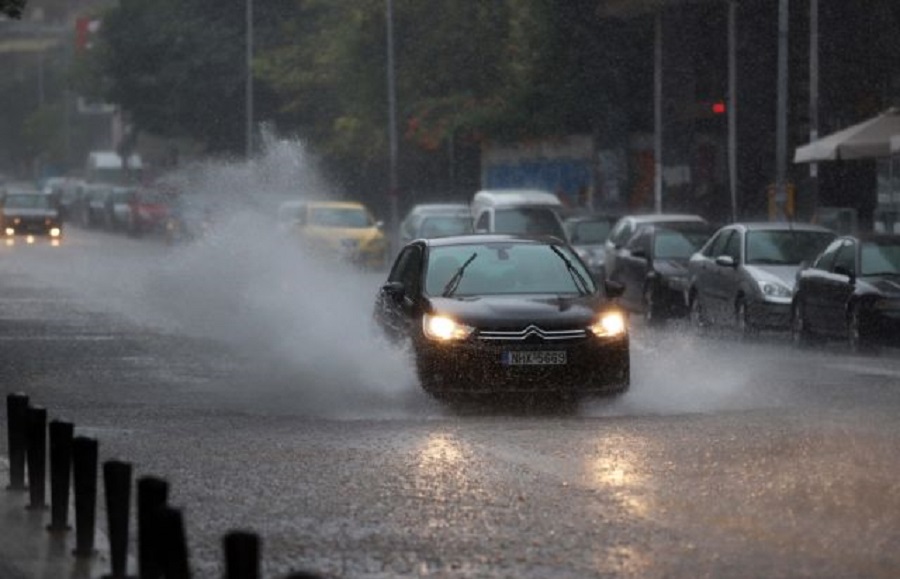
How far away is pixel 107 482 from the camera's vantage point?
419 inches

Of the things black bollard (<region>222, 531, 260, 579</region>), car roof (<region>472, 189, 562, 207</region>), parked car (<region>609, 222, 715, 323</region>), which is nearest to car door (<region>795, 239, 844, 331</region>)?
parked car (<region>609, 222, 715, 323</region>)

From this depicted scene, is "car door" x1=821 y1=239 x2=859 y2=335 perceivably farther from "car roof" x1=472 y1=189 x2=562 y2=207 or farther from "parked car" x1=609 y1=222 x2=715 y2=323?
"car roof" x1=472 y1=189 x2=562 y2=207

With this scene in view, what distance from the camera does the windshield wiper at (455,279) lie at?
20.6 m

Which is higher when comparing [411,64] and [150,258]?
[411,64]

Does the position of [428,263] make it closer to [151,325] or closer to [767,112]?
[151,325]

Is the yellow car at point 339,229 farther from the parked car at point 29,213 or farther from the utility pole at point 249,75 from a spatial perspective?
the parked car at point 29,213

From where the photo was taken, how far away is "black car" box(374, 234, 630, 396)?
64.2 ft

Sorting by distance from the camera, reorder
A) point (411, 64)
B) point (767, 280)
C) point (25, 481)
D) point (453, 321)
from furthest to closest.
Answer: point (411, 64)
point (767, 280)
point (453, 321)
point (25, 481)

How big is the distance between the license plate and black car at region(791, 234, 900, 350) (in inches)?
316

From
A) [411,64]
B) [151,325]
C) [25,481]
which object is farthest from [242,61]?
[25,481]

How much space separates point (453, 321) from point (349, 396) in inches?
79.7

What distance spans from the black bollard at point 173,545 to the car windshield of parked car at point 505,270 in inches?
480

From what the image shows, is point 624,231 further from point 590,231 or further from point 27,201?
point 27,201

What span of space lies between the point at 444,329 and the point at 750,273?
1158cm
